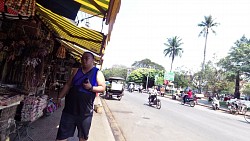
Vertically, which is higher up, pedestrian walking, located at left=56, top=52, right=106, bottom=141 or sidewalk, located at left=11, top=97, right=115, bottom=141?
pedestrian walking, located at left=56, top=52, right=106, bottom=141

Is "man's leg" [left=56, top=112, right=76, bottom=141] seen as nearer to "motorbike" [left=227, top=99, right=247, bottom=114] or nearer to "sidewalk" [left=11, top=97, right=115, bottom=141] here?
"sidewalk" [left=11, top=97, right=115, bottom=141]

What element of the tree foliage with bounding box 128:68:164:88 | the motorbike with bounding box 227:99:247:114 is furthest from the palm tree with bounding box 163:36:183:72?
the motorbike with bounding box 227:99:247:114

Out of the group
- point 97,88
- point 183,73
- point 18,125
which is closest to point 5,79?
point 18,125

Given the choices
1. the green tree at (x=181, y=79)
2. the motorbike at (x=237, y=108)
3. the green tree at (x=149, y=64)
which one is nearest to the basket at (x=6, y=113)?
the motorbike at (x=237, y=108)

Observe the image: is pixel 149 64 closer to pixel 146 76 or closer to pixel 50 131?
pixel 146 76

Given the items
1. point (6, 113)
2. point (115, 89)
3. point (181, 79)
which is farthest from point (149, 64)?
point (6, 113)

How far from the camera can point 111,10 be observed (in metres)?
3.42

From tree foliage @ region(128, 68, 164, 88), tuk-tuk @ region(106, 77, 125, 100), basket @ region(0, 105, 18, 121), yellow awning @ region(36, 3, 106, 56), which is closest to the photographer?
basket @ region(0, 105, 18, 121)

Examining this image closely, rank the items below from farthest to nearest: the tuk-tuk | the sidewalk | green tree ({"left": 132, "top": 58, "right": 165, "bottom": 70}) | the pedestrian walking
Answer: green tree ({"left": 132, "top": 58, "right": 165, "bottom": 70})
the tuk-tuk
the sidewalk
the pedestrian walking

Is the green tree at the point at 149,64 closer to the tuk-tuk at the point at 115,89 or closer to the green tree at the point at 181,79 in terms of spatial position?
the green tree at the point at 181,79

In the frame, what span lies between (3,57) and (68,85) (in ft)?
9.07

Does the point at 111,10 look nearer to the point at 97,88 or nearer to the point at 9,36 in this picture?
the point at 97,88

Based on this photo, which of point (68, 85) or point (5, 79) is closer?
point (68, 85)

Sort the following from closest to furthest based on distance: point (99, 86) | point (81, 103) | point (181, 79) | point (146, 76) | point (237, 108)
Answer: point (81, 103)
point (99, 86)
point (237, 108)
point (181, 79)
point (146, 76)
